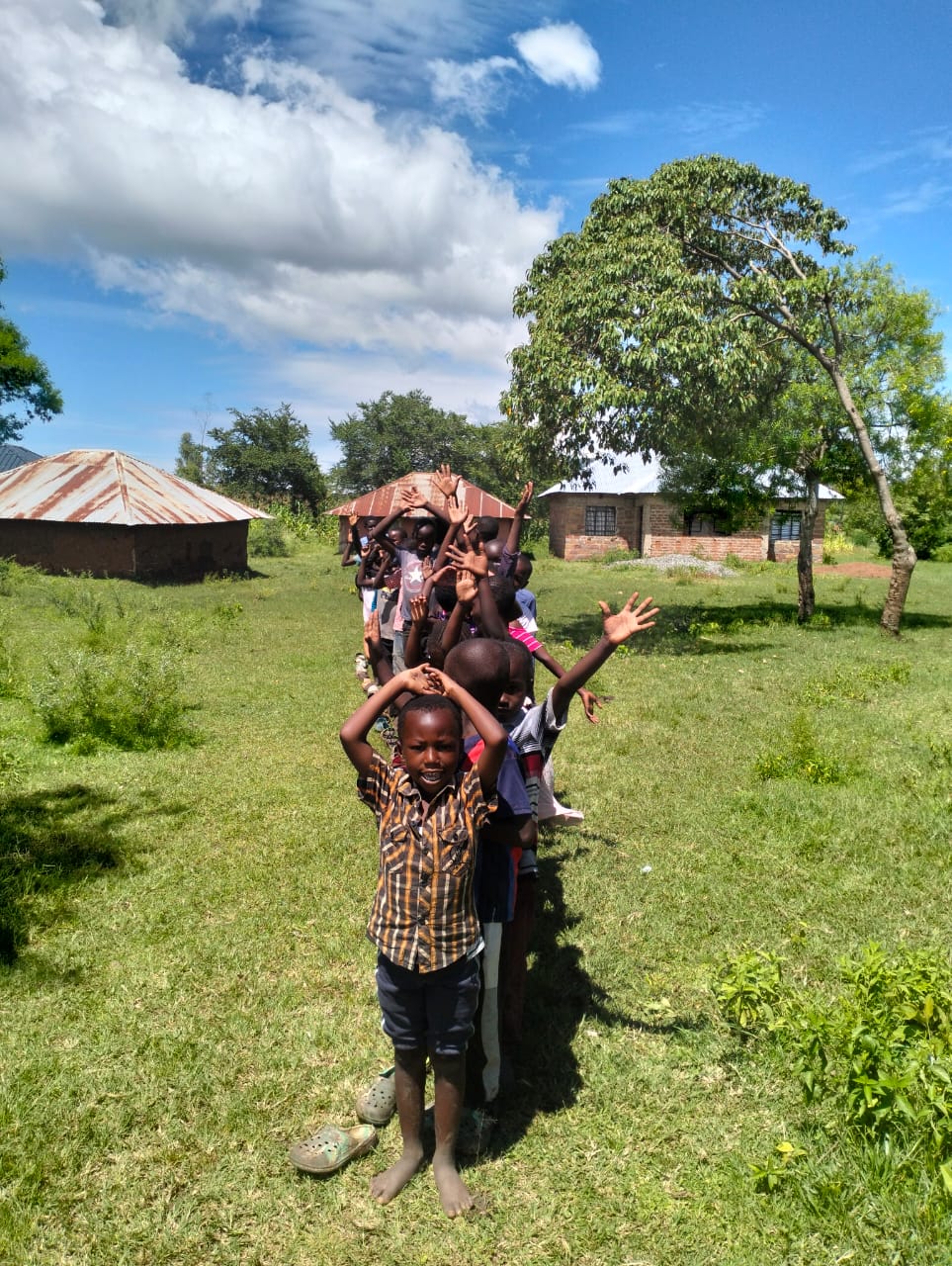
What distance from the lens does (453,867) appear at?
2658 millimetres

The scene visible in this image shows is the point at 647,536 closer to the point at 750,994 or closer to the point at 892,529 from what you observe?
the point at 892,529

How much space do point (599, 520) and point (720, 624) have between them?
18.3m

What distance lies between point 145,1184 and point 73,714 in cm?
567

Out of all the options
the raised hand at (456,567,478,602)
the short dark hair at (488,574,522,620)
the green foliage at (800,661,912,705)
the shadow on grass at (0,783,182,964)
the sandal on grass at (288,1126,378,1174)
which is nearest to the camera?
the sandal on grass at (288,1126,378,1174)

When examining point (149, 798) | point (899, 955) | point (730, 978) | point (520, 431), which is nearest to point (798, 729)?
point (899, 955)

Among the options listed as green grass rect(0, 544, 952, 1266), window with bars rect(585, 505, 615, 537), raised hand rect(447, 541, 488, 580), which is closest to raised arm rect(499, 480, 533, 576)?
raised hand rect(447, 541, 488, 580)

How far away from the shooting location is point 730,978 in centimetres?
375

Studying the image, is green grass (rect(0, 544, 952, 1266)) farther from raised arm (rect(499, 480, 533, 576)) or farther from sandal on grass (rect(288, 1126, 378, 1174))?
raised arm (rect(499, 480, 533, 576))

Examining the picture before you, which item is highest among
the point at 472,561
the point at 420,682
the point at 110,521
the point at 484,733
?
the point at 110,521

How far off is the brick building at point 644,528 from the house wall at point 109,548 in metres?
13.5

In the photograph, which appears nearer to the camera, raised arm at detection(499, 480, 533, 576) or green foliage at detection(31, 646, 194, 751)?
raised arm at detection(499, 480, 533, 576)

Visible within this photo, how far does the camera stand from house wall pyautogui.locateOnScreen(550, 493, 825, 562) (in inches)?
1251

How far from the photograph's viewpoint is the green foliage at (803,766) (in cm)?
671

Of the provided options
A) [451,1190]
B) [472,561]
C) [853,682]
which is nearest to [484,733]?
[472,561]
